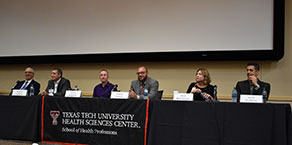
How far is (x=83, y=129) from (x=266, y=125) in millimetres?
1842

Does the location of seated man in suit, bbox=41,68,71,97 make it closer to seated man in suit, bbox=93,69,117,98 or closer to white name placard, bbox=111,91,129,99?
seated man in suit, bbox=93,69,117,98

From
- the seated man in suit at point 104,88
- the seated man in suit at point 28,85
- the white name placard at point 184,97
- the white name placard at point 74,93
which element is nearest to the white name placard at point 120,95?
the white name placard at point 74,93

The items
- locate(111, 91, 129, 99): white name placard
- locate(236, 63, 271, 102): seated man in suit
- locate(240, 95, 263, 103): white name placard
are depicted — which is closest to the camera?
locate(240, 95, 263, 103): white name placard

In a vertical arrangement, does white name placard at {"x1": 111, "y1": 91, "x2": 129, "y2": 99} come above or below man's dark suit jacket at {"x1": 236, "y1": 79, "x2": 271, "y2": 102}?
below

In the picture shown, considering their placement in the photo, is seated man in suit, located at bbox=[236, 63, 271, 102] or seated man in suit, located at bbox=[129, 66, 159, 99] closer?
seated man in suit, located at bbox=[236, 63, 271, 102]

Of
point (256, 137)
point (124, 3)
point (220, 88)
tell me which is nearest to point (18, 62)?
point (124, 3)

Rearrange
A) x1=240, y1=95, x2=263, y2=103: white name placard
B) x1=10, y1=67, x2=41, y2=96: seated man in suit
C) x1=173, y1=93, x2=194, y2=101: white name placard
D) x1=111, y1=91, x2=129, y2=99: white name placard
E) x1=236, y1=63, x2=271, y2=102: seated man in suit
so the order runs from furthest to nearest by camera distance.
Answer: x1=10, y1=67, x2=41, y2=96: seated man in suit
x1=236, y1=63, x2=271, y2=102: seated man in suit
x1=111, y1=91, x2=129, y2=99: white name placard
x1=173, y1=93, x2=194, y2=101: white name placard
x1=240, y1=95, x2=263, y2=103: white name placard

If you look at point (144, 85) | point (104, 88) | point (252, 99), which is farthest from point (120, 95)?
point (252, 99)

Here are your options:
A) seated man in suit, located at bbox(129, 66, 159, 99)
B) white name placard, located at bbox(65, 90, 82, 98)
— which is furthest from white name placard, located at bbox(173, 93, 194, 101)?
white name placard, located at bbox(65, 90, 82, 98)

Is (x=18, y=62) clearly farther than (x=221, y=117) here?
Yes

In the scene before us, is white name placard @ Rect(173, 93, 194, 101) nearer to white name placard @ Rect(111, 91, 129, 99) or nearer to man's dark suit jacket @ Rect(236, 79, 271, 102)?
white name placard @ Rect(111, 91, 129, 99)

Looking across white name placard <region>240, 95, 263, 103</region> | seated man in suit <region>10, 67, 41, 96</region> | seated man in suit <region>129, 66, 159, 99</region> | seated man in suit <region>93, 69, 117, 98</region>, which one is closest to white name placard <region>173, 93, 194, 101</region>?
white name placard <region>240, 95, 263, 103</region>

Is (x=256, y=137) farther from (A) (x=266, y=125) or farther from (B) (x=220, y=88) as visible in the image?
(B) (x=220, y=88)

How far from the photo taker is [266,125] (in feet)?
7.38
